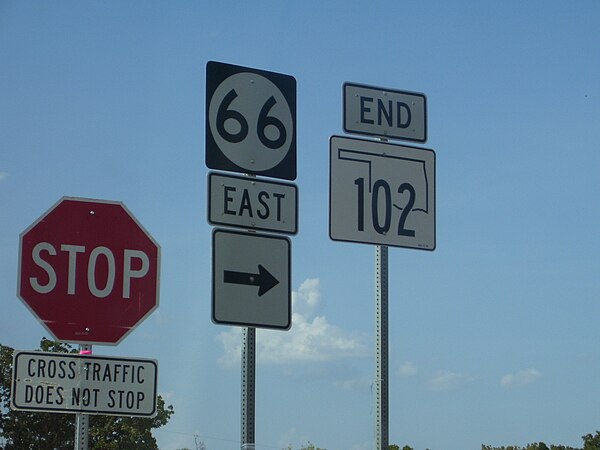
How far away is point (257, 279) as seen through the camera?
6.97m

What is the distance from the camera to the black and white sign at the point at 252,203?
22.9 feet

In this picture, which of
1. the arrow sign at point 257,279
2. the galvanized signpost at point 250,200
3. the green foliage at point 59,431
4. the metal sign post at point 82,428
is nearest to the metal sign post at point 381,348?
the galvanized signpost at point 250,200

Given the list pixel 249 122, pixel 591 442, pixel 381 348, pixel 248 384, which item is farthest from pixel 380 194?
pixel 591 442

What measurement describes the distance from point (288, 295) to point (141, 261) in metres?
1.01

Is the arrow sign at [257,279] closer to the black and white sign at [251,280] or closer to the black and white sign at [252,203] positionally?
the black and white sign at [251,280]

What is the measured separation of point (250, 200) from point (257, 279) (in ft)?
1.81

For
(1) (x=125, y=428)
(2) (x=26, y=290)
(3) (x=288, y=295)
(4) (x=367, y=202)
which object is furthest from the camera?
(1) (x=125, y=428)

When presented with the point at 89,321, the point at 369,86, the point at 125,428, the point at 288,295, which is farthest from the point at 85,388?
the point at 125,428

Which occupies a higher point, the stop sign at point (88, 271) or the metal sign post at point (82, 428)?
Answer: the stop sign at point (88, 271)

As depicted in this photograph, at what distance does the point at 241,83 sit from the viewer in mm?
7375

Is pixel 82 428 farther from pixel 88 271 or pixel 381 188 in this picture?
pixel 381 188

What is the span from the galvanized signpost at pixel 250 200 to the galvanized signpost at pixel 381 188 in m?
0.67

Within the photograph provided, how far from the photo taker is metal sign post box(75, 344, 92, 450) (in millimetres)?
6594

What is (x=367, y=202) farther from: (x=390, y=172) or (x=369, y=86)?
(x=369, y=86)
